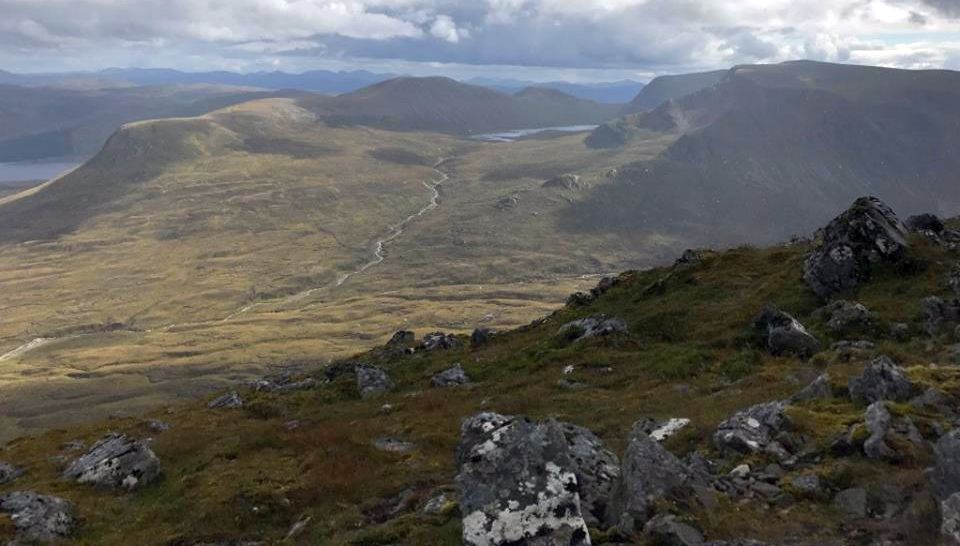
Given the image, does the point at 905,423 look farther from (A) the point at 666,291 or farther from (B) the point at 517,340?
(B) the point at 517,340

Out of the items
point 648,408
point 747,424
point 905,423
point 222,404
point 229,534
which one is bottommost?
point 222,404

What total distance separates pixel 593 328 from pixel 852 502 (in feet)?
139

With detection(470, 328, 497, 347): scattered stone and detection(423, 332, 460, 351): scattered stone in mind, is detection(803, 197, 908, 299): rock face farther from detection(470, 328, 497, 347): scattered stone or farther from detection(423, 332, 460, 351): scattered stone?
detection(423, 332, 460, 351): scattered stone

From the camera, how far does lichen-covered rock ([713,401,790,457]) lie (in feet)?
76.1

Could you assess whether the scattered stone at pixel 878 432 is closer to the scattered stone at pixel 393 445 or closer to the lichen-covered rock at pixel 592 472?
the lichen-covered rock at pixel 592 472

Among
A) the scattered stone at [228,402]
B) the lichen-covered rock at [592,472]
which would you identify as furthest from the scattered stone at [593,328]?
the scattered stone at [228,402]

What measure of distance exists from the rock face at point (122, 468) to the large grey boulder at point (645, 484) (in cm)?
3152

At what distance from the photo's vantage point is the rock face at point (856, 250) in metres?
51.2

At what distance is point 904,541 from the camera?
51.6ft

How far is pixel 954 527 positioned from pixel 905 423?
25.2 ft

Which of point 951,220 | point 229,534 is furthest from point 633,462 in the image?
point 951,220

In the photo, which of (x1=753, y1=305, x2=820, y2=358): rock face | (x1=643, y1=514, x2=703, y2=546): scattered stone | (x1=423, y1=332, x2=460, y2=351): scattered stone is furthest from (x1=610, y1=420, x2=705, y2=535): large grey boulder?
(x1=423, y1=332, x2=460, y2=351): scattered stone

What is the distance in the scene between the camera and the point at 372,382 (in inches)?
2435

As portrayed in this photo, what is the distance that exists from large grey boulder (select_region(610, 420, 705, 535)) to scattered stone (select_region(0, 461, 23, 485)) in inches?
1795
